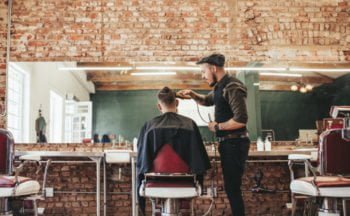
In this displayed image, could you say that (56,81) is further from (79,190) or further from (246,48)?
(246,48)

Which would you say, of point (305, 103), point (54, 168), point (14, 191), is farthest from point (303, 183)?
point (54, 168)

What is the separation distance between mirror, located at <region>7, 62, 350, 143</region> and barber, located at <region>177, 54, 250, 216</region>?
1.71 m

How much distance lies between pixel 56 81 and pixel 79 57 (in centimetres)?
49

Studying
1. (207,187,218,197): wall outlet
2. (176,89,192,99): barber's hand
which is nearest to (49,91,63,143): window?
(207,187,218,197): wall outlet

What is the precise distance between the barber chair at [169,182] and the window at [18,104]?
279 centimetres

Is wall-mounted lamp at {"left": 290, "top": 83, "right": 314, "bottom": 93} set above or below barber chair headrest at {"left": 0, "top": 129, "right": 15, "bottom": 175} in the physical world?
above

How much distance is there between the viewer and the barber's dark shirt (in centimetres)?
309

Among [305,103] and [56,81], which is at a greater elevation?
[56,81]

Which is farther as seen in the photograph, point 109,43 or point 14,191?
point 109,43

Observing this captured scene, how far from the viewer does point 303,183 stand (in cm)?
290

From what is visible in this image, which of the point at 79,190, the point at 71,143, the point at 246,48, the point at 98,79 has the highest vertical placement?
the point at 246,48

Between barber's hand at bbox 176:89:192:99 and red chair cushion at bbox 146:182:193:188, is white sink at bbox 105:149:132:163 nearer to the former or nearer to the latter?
barber's hand at bbox 176:89:192:99

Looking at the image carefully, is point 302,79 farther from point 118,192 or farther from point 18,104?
point 18,104

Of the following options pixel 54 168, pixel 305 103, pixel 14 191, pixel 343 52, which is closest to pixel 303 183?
pixel 14 191
